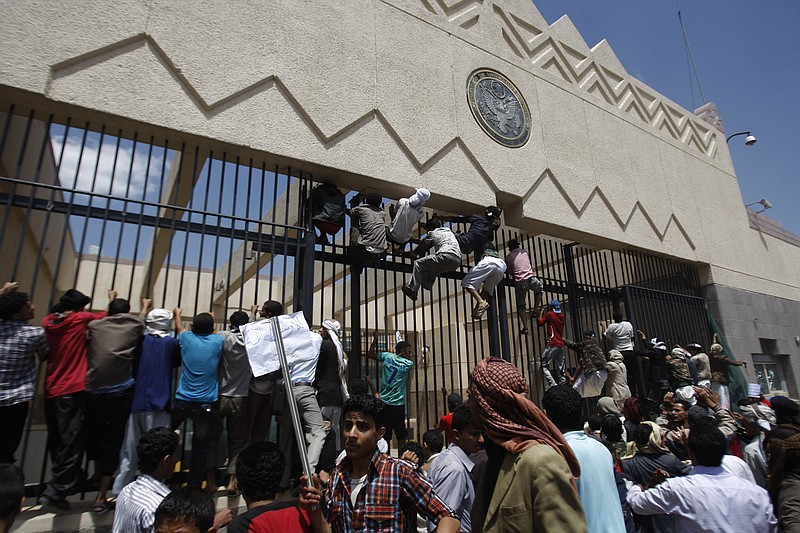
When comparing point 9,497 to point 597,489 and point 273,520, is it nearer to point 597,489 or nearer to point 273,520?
point 273,520

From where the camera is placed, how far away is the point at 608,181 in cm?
935

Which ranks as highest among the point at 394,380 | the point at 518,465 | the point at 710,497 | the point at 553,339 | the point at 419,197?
the point at 419,197

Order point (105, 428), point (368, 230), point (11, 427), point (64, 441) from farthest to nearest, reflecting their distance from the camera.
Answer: point (368, 230) < point (105, 428) < point (64, 441) < point (11, 427)

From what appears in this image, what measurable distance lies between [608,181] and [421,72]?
4.63m

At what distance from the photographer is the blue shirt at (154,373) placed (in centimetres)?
373

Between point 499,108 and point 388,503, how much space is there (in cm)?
736

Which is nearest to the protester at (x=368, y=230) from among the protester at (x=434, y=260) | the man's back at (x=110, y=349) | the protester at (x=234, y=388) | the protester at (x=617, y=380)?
the protester at (x=434, y=260)

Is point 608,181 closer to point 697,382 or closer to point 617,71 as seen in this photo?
point 617,71

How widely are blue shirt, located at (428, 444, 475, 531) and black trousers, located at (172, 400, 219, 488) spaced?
7.43ft

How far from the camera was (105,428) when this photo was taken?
3701 mm

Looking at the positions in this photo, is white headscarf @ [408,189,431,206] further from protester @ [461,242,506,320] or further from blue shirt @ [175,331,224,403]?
blue shirt @ [175,331,224,403]

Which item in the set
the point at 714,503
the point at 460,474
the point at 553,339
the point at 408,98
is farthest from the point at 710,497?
the point at 408,98

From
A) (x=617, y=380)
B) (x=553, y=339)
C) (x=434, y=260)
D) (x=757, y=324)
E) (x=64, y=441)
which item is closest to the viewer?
(x=64, y=441)

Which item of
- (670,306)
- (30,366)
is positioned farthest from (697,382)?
(30,366)
